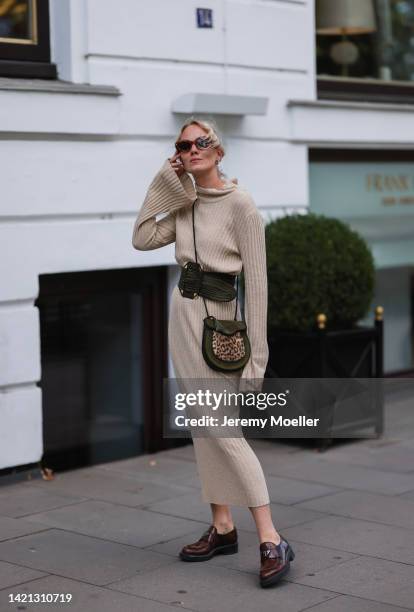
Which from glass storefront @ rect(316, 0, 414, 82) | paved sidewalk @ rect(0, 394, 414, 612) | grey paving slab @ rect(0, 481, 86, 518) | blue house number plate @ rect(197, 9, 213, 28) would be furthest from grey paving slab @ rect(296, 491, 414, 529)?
glass storefront @ rect(316, 0, 414, 82)

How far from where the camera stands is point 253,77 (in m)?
8.38

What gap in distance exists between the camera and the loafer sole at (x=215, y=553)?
5.44 meters

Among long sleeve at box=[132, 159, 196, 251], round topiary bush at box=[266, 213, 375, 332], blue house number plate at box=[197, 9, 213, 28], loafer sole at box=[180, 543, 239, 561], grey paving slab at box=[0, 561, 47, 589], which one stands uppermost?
blue house number plate at box=[197, 9, 213, 28]

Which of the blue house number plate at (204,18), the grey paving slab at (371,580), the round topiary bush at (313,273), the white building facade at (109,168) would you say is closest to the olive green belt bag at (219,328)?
the grey paving slab at (371,580)

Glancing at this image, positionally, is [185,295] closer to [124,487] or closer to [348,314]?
[124,487]

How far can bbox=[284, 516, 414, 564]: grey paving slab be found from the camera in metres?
5.59

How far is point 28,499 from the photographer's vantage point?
264 inches

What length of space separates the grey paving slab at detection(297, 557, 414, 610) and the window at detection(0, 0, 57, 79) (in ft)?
12.2

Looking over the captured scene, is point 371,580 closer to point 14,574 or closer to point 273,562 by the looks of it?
point 273,562

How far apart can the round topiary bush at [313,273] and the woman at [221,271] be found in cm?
248

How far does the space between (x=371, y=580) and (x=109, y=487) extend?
2280 mm

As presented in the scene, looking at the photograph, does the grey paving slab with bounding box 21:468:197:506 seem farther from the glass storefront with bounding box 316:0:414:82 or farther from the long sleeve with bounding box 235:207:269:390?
the glass storefront with bounding box 316:0:414:82

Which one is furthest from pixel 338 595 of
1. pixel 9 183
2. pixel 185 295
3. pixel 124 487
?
pixel 9 183

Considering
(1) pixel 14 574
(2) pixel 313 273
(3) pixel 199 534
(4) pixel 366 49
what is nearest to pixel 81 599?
(1) pixel 14 574
